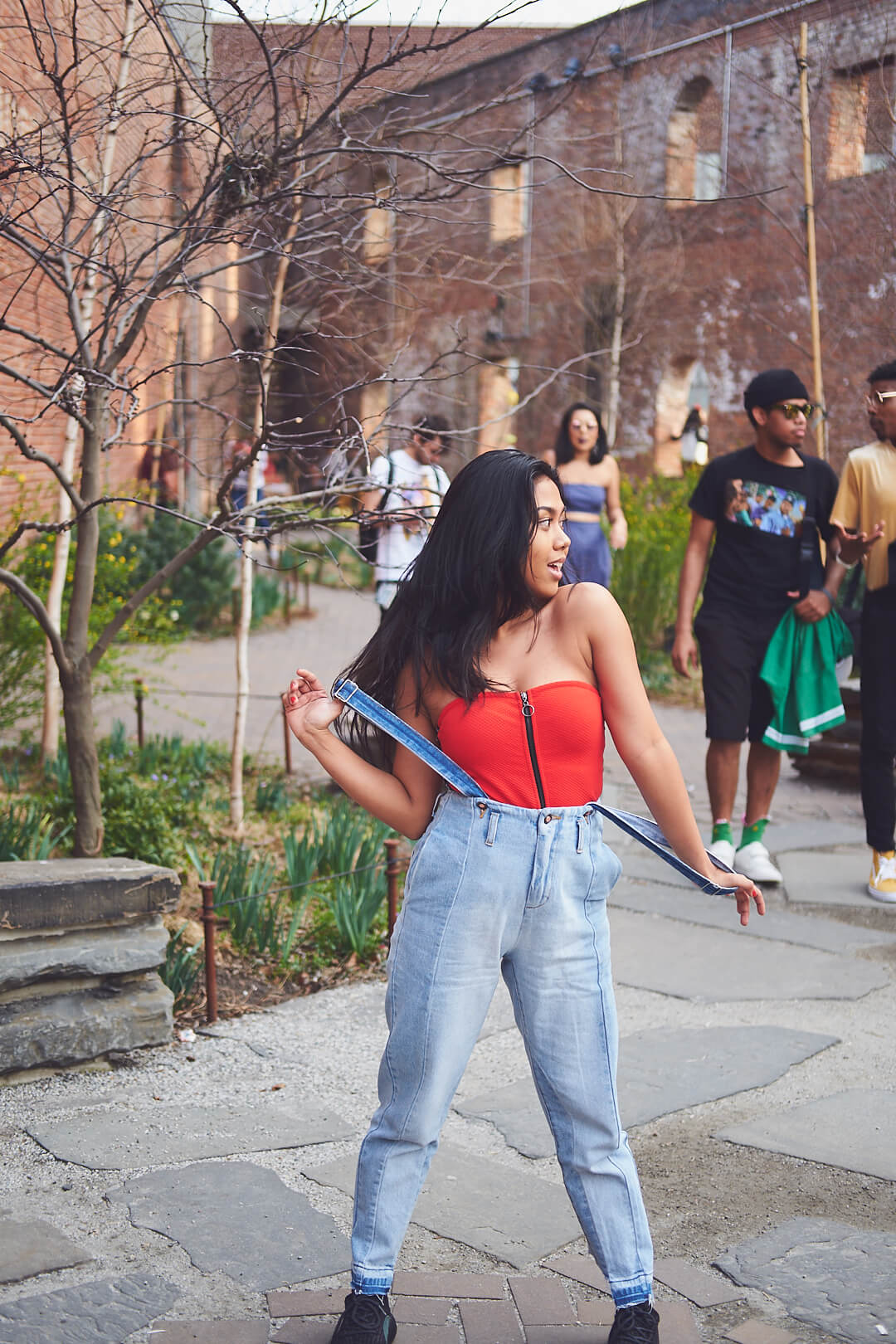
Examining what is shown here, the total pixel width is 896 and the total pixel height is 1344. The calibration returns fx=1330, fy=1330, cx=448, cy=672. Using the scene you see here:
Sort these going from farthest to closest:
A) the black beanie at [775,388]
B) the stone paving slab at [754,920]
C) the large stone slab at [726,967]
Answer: the black beanie at [775,388], the stone paving slab at [754,920], the large stone slab at [726,967]

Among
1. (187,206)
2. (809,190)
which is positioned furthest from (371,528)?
(809,190)

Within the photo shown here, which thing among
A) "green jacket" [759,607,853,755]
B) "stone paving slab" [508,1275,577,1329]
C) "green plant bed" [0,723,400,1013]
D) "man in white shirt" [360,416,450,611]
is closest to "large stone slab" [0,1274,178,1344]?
"stone paving slab" [508,1275,577,1329]

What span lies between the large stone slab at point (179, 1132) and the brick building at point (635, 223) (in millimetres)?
2062

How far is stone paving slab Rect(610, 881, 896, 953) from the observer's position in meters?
4.96

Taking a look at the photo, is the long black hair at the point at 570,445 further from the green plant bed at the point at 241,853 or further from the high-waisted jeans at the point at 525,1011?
the high-waisted jeans at the point at 525,1011

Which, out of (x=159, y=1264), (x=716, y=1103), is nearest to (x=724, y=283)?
(x=716, y=1103)

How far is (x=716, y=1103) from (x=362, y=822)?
90.3 inches

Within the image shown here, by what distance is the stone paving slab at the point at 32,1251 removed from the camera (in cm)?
267

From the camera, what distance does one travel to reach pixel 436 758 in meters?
2.38

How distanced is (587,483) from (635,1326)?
668 cm

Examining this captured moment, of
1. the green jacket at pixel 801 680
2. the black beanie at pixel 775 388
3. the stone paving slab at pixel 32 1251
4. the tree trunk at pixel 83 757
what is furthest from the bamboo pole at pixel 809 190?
the stone paving slab at pixel 32 1251

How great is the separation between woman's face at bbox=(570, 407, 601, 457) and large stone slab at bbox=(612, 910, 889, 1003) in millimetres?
4133

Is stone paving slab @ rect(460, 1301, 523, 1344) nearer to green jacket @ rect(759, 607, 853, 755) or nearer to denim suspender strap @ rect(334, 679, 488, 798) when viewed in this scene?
denim suspender strap @ rect(334, 679, 488, 798)

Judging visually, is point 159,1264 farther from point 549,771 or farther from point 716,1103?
point 716,1103
